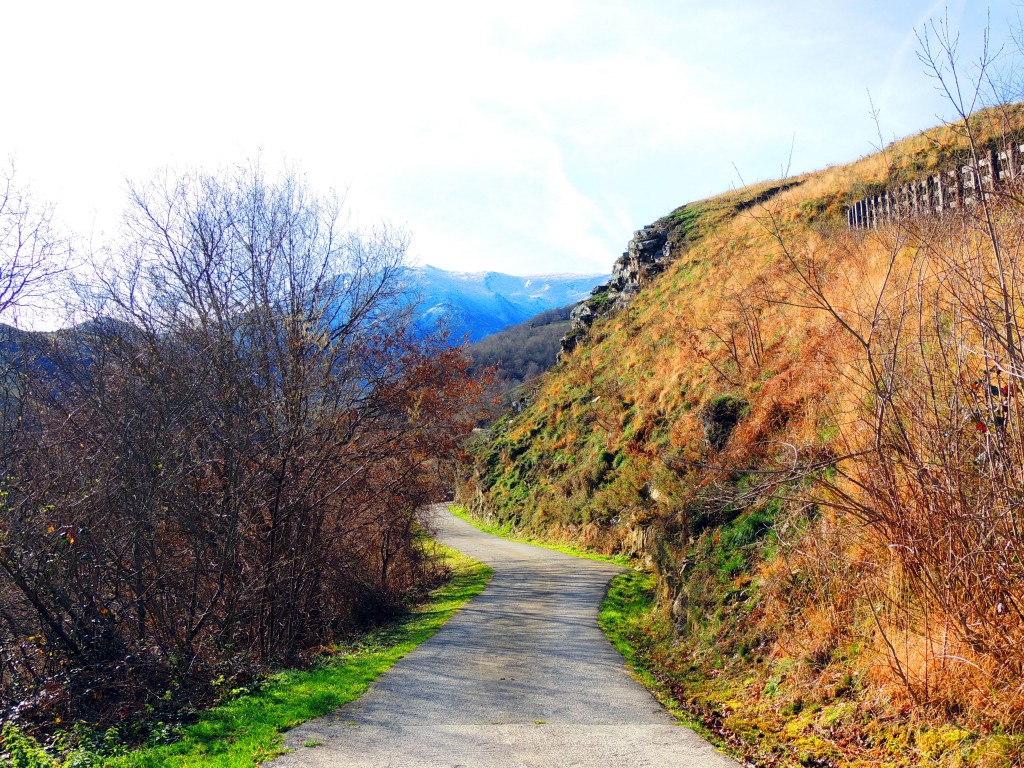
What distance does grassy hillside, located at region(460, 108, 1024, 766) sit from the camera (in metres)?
5.26

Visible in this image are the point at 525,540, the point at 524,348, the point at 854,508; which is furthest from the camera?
the point at 524,348

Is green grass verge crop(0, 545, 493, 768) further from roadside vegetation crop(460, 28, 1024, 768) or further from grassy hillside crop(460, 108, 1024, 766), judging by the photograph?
grassy hillside crop(460, 108, 1024, 766)

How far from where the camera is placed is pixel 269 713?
7.38m

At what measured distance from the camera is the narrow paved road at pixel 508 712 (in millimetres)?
6074

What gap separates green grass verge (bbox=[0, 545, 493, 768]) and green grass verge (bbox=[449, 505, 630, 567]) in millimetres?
8592

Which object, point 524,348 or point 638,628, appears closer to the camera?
point 638,628

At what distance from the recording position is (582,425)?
27156mm

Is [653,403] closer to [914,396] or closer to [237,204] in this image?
[237,204]

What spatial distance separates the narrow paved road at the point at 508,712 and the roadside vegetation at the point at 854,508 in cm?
65

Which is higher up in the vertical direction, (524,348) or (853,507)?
(524,348)

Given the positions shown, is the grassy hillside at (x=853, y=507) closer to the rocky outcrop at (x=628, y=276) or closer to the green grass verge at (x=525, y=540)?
the green grass verge at (x=525, y=540)

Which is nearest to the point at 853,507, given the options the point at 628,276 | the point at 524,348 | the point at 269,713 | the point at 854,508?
the point at 854,508

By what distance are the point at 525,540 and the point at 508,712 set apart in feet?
64.2

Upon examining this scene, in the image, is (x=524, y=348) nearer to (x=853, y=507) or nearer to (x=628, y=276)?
(x=628, y=276)
